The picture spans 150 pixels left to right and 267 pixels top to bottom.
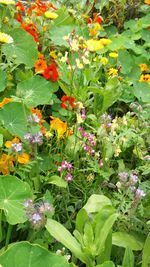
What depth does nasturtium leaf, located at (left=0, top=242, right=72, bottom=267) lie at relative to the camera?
1.66 metres

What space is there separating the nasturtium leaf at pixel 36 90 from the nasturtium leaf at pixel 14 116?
75 mm

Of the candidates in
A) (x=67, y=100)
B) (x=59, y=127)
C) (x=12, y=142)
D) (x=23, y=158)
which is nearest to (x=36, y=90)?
(x=67, y=100)

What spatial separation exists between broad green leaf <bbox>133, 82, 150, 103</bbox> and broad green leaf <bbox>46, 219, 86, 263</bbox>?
115cm

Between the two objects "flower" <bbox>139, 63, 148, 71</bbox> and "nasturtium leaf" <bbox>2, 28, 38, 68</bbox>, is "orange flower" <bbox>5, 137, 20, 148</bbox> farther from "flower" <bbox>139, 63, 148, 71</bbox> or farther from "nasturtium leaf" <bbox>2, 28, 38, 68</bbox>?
"flower" <bbox>139, 63, 148, 71</bbox>

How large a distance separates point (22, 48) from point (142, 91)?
2.14ft

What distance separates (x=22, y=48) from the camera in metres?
2.85

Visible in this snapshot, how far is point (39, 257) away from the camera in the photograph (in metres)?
1.68

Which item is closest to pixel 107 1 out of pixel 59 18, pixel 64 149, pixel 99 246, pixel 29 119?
pixel 59 18

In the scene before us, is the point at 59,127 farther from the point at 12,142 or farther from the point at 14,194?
the point at 14,194

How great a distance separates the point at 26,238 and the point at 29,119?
1.51 ft

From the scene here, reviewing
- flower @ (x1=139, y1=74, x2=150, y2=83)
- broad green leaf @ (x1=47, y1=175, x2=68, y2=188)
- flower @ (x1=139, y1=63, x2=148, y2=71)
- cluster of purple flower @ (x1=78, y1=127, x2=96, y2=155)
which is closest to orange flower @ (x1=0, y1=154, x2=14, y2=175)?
broad green leaf @ (x1=47, y1=175, x2=68, y2=188)

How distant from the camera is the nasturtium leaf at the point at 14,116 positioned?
7.94ft

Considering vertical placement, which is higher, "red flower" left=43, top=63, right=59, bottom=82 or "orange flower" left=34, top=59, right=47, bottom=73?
"orange flower" left=34, top=59, right=47, bottom=73

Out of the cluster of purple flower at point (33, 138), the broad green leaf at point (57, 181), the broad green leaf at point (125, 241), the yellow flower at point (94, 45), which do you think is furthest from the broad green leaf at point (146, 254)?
the yellow flower at point (94, 45)
